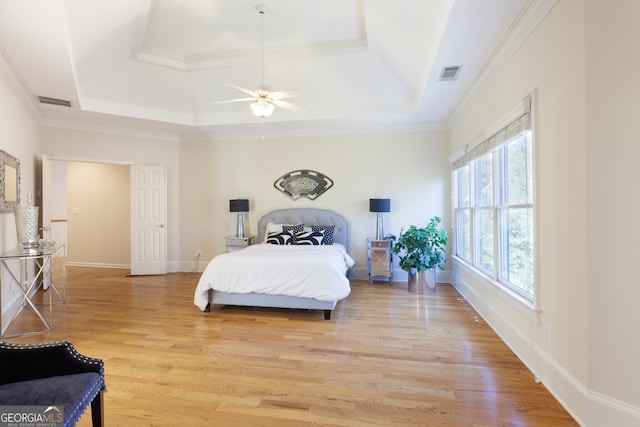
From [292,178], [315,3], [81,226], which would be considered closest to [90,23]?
[315,3]

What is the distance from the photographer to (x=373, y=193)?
17.9 ft

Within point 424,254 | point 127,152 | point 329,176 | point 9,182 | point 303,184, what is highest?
point 127,152

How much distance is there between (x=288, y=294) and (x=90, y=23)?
3.78m

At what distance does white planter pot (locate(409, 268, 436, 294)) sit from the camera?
4602 millimetres

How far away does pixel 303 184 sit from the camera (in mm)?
5688

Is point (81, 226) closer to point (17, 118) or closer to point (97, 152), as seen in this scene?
point (97, 152)

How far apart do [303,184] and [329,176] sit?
0.51m

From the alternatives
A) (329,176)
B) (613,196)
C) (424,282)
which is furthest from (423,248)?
(613,196)

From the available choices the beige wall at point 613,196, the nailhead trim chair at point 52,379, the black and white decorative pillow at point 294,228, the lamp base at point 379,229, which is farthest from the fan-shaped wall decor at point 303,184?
the nailhead trim chair at point 52,379

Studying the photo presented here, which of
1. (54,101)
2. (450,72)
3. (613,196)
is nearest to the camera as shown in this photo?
(613,196)

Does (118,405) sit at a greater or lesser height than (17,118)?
lesser

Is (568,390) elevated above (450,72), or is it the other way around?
(450,72)

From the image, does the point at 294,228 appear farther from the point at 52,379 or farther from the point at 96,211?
the point at 96,211

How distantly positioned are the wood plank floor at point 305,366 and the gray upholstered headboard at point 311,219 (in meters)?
1.60
